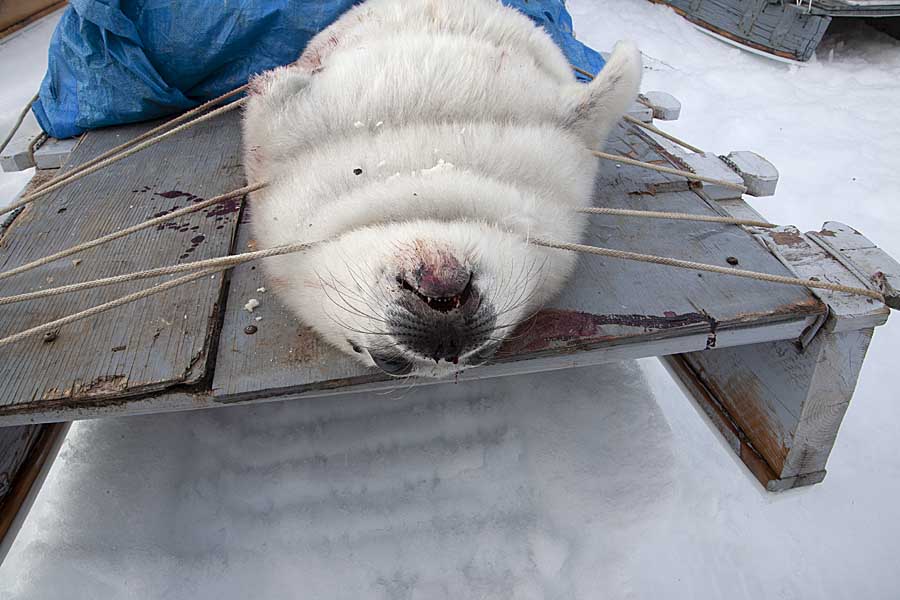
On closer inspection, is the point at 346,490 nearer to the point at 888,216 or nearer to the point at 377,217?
the point at 377,217

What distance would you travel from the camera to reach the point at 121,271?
1661 mm

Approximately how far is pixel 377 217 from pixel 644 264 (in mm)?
782

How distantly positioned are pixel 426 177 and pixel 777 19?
15.0ft

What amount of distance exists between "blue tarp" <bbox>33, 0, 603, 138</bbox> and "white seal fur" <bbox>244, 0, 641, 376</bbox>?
0.73 m

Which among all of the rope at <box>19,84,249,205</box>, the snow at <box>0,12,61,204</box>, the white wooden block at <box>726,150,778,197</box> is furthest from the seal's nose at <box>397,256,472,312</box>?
the snow at <box>0,12,61,204</box>

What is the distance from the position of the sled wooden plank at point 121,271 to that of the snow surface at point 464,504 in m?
0.60

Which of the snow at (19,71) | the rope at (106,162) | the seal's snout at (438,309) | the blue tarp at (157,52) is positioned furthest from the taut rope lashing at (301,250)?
the snow at (19,71)

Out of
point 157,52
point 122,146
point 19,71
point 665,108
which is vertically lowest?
point 19,71

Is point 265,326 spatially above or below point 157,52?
below

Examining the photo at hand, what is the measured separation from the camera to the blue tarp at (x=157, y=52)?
2273 mm

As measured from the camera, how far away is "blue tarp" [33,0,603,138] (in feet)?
7.46

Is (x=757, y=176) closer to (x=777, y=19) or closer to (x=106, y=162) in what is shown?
(x=106, y=162)

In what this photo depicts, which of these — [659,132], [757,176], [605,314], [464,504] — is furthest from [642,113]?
[464,504]

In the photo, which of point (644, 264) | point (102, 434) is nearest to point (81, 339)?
point (102, 434)
